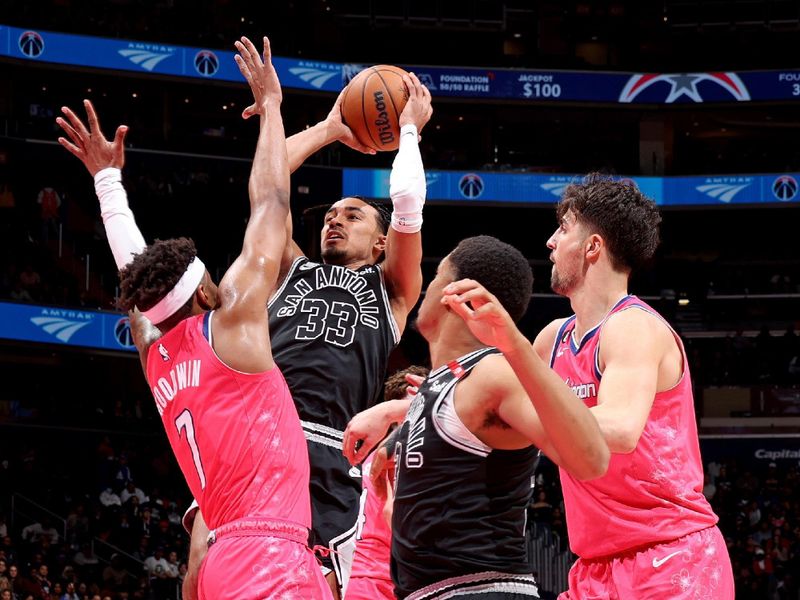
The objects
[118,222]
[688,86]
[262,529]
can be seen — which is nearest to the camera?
[262,529]

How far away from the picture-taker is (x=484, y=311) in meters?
3.01

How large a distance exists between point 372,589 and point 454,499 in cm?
225

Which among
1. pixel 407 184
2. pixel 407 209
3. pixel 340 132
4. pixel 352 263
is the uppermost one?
pixel 340 132

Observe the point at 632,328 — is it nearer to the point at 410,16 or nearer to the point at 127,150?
the point at 127,150

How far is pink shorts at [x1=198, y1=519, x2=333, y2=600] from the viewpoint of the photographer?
393 centimetres

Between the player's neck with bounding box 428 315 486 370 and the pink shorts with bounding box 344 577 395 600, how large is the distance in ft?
7.21

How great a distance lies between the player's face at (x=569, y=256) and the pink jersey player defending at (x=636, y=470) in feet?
0.17

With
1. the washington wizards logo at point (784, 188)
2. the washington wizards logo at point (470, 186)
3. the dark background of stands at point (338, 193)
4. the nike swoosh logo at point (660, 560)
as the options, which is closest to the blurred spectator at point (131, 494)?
the dark background of stands at point (338, 193)

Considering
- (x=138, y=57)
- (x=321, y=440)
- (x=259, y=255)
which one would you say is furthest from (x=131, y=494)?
(x=259, y=255)

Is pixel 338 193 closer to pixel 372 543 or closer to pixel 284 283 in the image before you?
pixel 284 283

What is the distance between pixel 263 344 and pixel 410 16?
88.9ft

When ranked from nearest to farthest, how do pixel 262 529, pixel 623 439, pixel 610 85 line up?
pixel 623 439 → pixel 262 529 → pixel 610 85

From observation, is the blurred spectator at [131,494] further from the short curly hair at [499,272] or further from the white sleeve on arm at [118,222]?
the short curly hair at [499,272]

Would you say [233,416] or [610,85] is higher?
[610,85]
